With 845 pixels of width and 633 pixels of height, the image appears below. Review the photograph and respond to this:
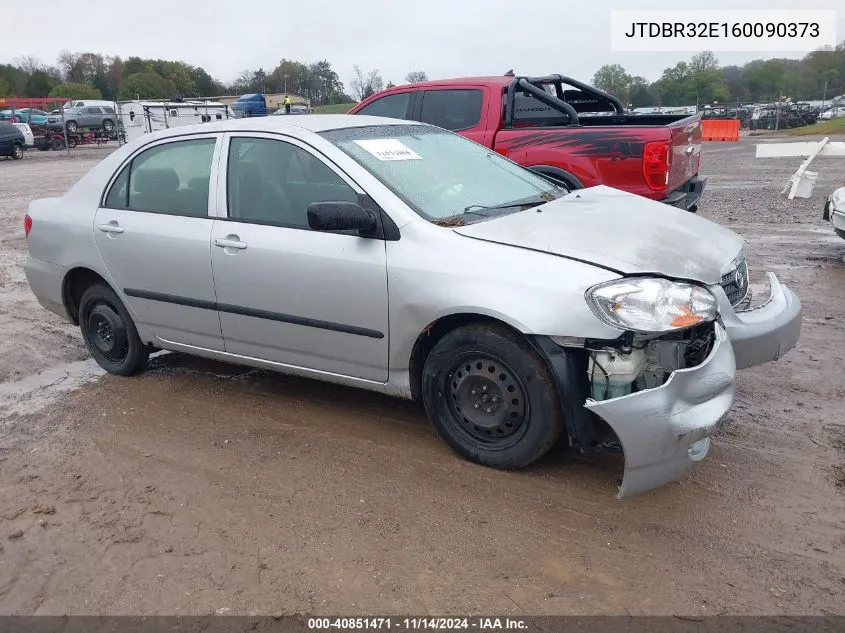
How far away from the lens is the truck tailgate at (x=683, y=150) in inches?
266

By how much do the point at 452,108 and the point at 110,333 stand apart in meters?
4.42

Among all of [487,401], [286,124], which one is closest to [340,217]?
[286,124]

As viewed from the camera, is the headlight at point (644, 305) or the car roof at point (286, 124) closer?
the headlight at point (644, 305)

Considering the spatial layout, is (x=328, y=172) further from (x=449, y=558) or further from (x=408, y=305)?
(x=449, y=558)

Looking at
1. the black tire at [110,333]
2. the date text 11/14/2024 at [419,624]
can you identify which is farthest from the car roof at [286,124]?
the date text 11/14/2024 at [419,624]

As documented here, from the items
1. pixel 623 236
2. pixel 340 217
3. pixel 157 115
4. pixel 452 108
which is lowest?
pixel 623 236

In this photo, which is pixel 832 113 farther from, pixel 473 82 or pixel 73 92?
pixel 73 92

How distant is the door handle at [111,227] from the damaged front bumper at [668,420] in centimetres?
323

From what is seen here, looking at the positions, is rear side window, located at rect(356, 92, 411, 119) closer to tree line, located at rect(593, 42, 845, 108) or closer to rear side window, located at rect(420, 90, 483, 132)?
rear side window, located at rect(420, 90, 483, 132)

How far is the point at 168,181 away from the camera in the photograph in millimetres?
4633

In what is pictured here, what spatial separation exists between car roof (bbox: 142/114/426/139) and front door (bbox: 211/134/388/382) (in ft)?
0.28

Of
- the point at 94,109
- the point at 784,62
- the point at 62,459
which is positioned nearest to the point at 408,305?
the point at 62,459

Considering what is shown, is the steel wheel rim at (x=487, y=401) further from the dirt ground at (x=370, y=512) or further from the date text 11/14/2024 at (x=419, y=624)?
the date text 11/14/2024 at (x=419, y=624)

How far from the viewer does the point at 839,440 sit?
12.2 ft
